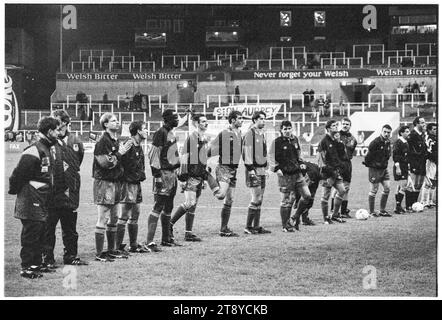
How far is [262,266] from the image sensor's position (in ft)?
27.4

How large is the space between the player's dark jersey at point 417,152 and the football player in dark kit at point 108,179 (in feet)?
21.0

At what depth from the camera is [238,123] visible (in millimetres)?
9984

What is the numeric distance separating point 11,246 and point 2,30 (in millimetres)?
2923

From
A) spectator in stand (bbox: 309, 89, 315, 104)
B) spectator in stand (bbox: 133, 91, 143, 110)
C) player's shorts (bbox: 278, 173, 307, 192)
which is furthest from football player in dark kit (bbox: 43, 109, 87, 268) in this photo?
spectator in stand (bbox: 309, 89, 315, 104)

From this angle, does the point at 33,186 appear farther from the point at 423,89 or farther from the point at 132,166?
the point at 423,89

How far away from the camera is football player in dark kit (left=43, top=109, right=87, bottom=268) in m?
7.84

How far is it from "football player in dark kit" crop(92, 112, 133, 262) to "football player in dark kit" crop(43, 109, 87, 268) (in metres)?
0.27

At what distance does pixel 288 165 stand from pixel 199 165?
1547mm

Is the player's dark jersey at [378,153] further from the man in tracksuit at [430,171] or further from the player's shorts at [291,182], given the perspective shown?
the player's shorts at [291,182]

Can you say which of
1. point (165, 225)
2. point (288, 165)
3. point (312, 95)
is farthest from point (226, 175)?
point (312, 95)

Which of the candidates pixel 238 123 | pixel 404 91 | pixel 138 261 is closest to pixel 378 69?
pixel 404 91

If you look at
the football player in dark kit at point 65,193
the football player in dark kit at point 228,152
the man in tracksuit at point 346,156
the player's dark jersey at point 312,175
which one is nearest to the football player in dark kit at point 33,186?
the football player in dark kit at point 65,193

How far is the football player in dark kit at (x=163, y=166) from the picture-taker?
29.3 feet

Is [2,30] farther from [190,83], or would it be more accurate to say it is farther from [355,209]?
[355,209]
